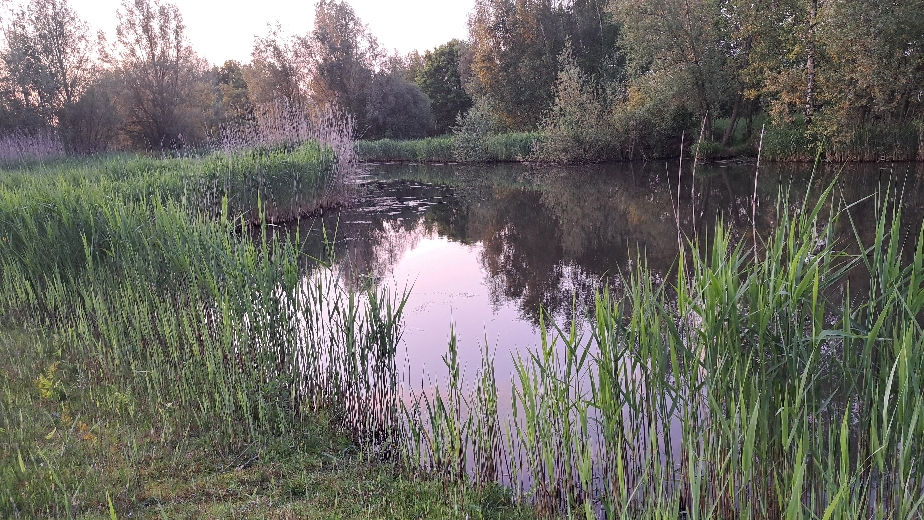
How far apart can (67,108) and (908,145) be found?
1163 inches

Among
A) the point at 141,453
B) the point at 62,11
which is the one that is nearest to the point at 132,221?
the point at 141,453

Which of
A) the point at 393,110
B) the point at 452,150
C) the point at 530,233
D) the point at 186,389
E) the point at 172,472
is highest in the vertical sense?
the point at 393,110

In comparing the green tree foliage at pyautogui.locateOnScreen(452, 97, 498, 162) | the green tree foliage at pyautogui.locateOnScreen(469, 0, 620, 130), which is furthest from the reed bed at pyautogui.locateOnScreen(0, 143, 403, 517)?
the green tree foliage at pyautogui.locateOnScreen(469, 0, 620, 130)

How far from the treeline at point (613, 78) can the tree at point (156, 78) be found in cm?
6

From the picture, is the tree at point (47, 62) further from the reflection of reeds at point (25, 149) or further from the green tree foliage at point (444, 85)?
the green tree foliage at point (444, 85)

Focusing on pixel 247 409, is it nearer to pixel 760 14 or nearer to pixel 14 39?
pixel 760 14

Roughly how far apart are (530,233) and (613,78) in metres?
24.2

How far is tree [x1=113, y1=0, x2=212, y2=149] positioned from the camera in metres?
27.9

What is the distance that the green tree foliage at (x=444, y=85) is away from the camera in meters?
46.2

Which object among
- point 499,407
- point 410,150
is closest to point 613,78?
point 410,150

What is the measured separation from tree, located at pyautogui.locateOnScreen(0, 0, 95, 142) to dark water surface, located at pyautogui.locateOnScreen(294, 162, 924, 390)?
13329 mm

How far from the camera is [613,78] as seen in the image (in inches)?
1304

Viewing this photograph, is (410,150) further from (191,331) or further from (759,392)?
(759,392)

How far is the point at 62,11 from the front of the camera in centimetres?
2483
